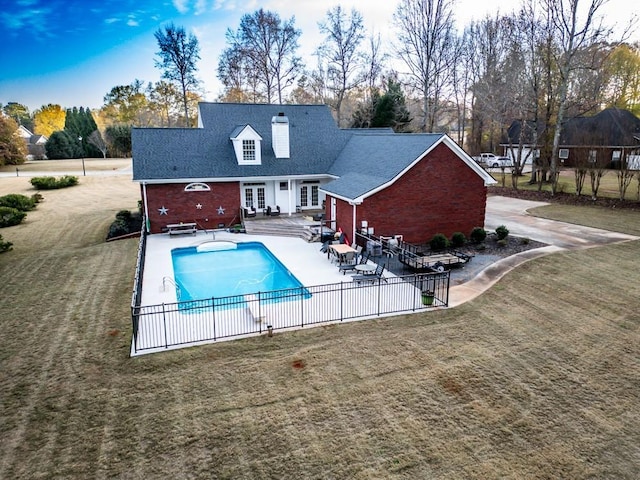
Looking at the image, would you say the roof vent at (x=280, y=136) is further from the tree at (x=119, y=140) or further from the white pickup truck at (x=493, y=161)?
the tree at (x=119, y=140)

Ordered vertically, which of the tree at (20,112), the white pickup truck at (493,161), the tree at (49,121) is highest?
the tree at (20,112)

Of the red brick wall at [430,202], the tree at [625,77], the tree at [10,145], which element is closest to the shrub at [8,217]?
the red brick wall at [430,202]

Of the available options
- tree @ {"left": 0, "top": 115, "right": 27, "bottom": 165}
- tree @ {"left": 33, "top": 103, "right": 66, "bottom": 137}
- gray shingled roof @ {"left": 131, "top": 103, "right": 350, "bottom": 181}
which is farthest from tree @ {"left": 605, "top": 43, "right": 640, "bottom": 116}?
tree @ {"left": 33, "top": 103, "right": 66, "bottom": 137}

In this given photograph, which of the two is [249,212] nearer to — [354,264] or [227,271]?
[227,271]

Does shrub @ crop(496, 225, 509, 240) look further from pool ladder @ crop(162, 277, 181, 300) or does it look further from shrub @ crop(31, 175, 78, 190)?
shrub @ crop(31, 175, 78, 190)

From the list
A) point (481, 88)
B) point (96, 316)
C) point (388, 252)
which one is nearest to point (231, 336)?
point (96, 316)

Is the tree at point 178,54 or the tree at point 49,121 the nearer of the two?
the tree at point 178,54
